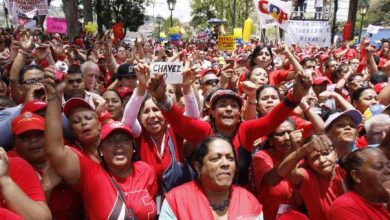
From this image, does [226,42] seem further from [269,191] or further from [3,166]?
[3,166]

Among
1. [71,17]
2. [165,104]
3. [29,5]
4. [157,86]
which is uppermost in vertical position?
[29,5]

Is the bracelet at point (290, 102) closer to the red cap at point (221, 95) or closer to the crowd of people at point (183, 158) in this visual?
the crowd of people at point (183, 158)

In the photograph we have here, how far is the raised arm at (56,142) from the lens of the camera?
2486mm

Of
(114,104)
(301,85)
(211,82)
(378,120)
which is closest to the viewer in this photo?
(301,85)

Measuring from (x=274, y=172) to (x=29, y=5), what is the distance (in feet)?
26.9

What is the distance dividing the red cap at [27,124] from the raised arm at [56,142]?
0.32 meters

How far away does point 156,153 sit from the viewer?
3.38 meters

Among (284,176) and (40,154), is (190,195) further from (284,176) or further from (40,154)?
(40,154)

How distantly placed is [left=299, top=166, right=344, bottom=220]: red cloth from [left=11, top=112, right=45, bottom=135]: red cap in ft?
5.75

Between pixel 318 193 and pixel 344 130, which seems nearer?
pixel 318 193

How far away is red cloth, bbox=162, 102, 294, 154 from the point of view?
3168 mm

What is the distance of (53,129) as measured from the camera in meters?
2.50

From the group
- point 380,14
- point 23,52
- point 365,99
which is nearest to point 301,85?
point 365,99

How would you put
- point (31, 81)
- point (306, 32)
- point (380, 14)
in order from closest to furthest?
1. point (31, 81)
2. point (306, 32)
3. point (380, 14)
